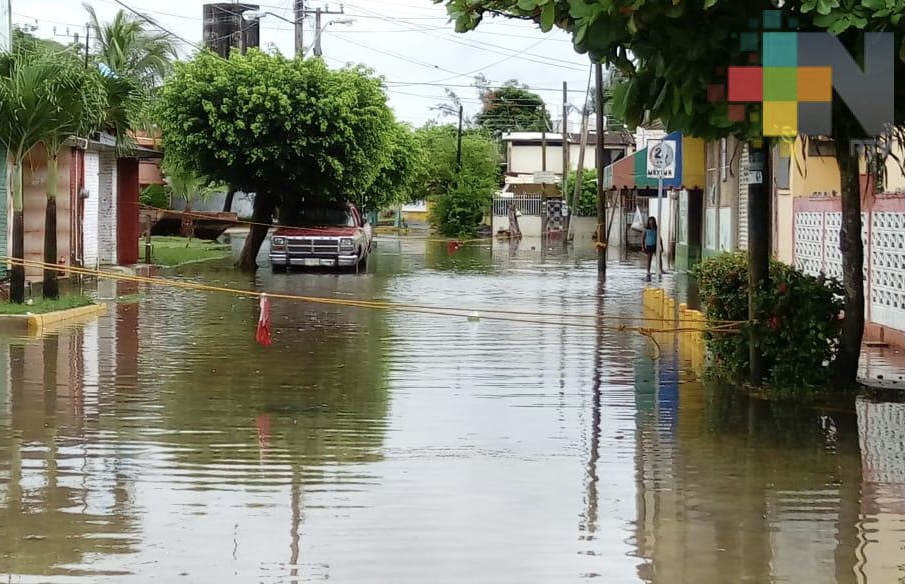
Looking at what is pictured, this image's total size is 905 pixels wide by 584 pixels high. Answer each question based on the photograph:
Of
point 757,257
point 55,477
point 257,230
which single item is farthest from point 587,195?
point 55,477

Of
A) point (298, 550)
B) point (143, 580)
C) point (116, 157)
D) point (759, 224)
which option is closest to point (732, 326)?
point (759, 224)

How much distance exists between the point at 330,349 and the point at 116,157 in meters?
17.4

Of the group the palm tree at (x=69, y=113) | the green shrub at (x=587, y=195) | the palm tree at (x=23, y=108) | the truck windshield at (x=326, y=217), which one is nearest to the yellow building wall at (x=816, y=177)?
the palm tree at (x=69, y=113)

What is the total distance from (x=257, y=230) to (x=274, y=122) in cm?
394

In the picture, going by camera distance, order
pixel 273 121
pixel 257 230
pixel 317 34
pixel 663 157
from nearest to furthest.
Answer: pixel 663 157, pixel 273 121, pixel 257 230, pixel 317 34

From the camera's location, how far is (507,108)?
10794cm

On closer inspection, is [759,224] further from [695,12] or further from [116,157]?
[116,157]

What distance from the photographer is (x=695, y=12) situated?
952cm

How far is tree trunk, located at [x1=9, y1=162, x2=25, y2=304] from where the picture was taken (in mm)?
17828

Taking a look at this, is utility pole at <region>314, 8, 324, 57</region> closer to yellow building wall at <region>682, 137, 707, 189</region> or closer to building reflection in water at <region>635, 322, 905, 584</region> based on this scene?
yellow building wall at <region>682, 137, 707, 189</region>

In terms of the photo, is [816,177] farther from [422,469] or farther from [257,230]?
[257,230]

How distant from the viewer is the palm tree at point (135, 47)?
48625mm

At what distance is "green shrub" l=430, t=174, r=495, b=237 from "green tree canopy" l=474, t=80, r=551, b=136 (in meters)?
33.7

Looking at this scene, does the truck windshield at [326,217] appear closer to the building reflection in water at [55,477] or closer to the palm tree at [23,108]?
the palm tree at [23,108]
